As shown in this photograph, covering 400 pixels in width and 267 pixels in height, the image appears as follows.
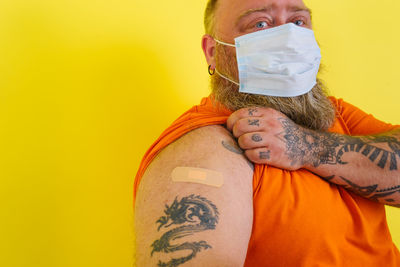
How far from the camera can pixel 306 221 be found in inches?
37.7

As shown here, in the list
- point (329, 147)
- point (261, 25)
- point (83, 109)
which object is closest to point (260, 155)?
point (329, 147)

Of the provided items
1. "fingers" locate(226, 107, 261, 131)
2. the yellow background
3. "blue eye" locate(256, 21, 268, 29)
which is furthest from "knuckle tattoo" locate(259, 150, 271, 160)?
the yellow background

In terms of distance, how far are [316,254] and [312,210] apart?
118 millimetres

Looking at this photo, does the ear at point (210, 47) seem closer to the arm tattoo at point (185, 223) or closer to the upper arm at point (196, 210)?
the upper arm at point (196, 210)

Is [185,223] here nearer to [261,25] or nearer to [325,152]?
[325,152]

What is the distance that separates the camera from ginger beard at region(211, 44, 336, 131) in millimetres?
1201

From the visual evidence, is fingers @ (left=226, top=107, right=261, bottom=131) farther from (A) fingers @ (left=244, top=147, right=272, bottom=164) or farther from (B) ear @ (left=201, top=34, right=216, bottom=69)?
(B) ear @ (left=201, top=34, right=216, bottom=69)

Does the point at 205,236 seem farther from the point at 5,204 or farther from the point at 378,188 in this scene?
the point at 5,204

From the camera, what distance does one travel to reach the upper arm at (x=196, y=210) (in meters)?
0.81

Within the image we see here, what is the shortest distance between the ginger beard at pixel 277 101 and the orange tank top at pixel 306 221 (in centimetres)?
12

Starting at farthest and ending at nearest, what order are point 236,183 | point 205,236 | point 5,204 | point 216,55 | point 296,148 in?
1. point 216,55
2. point 5,204
3. point 296,148
4. point 236,183
5. point 205,236

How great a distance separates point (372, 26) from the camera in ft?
6.72

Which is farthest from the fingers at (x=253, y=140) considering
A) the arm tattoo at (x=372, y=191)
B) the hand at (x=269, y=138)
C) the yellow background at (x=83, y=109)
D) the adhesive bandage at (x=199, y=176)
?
the yellow background at (x=83, y=109)

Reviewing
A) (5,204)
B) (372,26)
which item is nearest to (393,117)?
(372,26)
